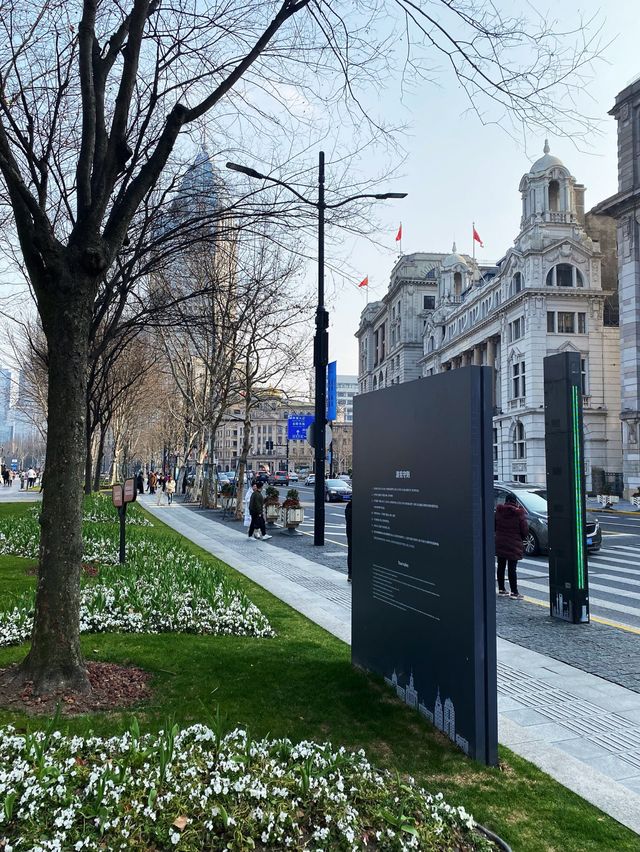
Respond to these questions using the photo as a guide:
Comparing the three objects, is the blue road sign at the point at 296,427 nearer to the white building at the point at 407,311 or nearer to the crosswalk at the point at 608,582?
the white building at the point at 407,311

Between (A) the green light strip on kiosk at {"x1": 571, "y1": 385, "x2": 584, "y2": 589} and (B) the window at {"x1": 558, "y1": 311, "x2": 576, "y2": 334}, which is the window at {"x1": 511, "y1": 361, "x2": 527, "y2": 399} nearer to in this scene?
(B) the window at {"x1": 558, "y1": 311, "x2": 576, "y2": 334}

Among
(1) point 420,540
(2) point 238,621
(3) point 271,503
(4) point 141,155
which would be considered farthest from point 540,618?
(3) point 271,503

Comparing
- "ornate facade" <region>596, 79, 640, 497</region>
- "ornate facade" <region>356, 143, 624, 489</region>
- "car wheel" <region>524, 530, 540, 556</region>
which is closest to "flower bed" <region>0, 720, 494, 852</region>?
"car wheel" <region>524, 530, 540, 556</region>

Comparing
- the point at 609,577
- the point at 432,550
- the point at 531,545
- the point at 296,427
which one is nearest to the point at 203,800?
the point at 432,550

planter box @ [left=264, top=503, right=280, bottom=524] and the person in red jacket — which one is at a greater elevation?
the person in red jacket

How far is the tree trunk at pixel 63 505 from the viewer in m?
5.16

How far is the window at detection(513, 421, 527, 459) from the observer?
50219 millimetres

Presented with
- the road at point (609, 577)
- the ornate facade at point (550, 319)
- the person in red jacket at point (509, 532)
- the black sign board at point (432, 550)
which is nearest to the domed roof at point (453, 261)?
the ornate facade at point (550, 319)

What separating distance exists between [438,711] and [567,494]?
17.5ft

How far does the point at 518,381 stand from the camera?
51.2 m

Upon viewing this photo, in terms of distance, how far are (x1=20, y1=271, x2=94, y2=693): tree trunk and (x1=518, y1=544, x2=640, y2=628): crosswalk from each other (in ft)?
23.4

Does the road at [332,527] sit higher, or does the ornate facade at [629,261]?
the ornate facade at [629,261]

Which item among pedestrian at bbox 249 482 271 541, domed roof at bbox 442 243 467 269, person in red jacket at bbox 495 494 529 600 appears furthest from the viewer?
domed roof at bbox 442 243 467 269

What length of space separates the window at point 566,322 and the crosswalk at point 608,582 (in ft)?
114
